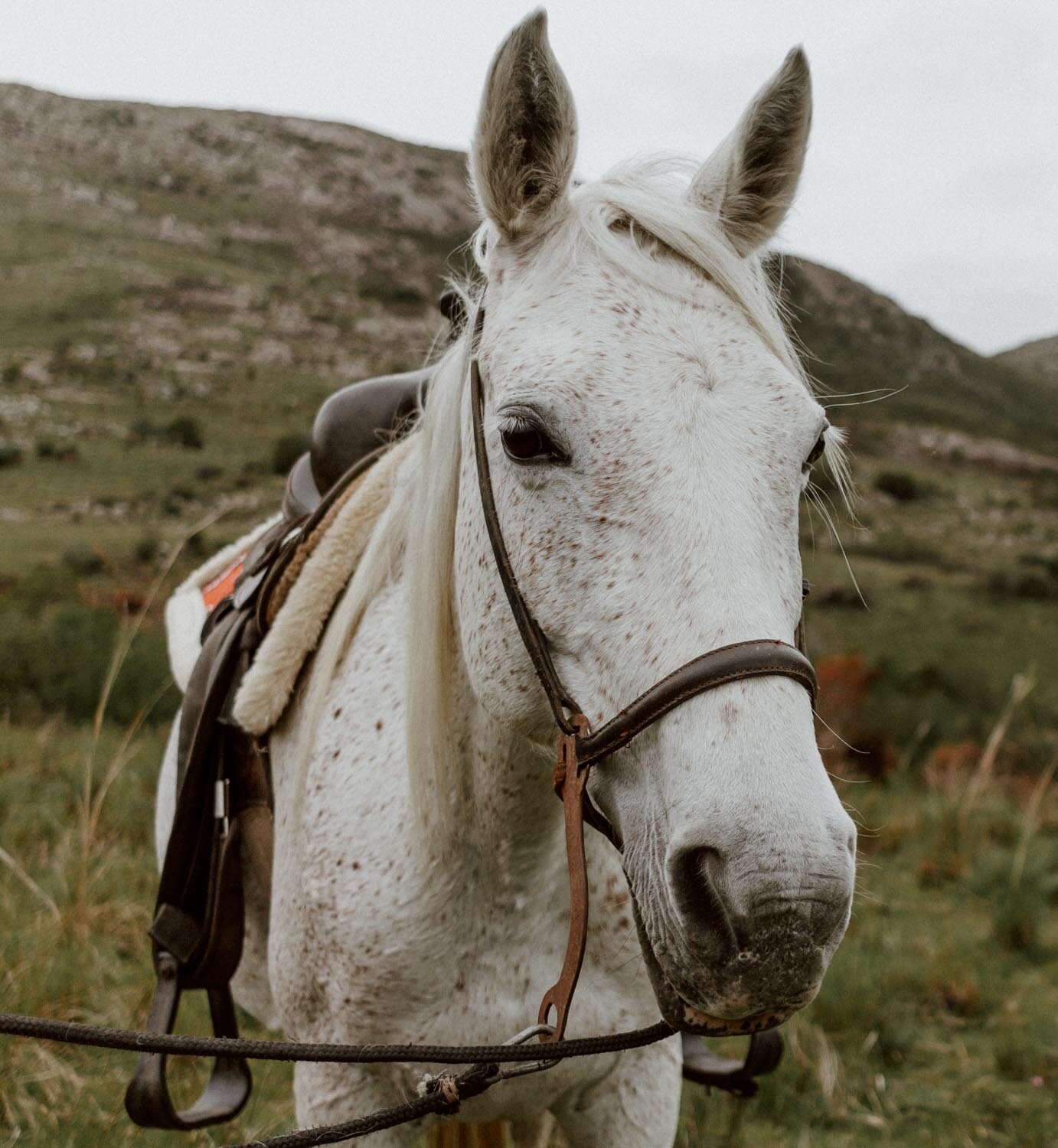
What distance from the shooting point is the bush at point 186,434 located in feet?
74.5

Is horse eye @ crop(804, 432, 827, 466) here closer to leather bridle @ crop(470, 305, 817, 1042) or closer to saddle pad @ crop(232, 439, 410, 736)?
leather bridle @ crop(470, 305, 817, 1042)

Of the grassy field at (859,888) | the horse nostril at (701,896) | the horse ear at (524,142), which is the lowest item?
the grassy field at (859,888)

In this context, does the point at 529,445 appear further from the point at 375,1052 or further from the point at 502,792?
the point at 375,1052

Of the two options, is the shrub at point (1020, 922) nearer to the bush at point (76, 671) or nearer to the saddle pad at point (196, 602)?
the saddle pad at point (196, 602)

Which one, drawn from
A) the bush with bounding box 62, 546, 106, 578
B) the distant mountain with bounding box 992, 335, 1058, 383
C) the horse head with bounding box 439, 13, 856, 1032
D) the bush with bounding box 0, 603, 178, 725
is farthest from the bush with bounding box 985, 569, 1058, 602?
the distant mountain with bounding box 992, 335, 1058, 383

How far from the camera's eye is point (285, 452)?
19062 millimetres

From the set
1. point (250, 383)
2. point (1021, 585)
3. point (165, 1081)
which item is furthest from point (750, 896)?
point (250, 383)

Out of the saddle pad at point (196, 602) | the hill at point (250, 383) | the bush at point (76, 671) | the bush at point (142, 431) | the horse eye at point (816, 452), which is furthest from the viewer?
the bush at point (142, 431)

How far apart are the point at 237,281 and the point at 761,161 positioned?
40950 mm

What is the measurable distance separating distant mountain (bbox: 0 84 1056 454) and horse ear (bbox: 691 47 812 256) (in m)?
23.1

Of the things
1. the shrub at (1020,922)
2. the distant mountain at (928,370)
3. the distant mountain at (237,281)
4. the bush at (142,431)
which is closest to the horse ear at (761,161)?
the shrub at (1020,922)

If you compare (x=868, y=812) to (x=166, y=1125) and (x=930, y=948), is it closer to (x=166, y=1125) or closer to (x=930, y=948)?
(x=930, y=948)

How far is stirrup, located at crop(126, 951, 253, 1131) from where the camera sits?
6.58ft

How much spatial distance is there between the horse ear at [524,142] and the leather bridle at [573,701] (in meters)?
0.24
